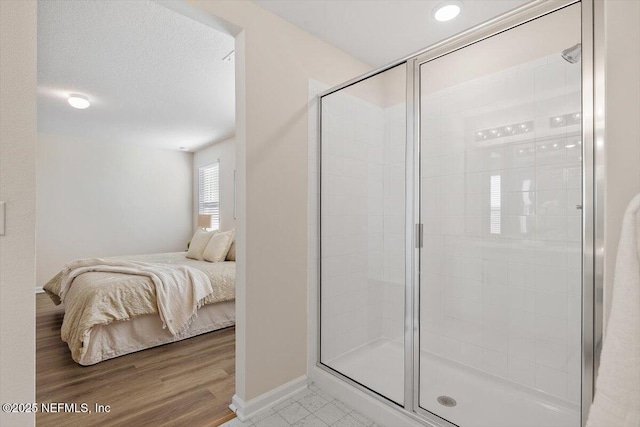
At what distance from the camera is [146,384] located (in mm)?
2271

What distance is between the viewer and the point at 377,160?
2.67 meters

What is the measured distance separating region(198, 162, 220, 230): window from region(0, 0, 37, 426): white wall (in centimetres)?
Result: 465

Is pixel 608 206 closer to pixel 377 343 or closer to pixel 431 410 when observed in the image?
pixel 431 410

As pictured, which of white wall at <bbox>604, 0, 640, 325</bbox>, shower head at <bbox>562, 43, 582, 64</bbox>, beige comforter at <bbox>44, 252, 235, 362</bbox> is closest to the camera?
white wall at <bbox>604, 0, 640, 325</bbox>

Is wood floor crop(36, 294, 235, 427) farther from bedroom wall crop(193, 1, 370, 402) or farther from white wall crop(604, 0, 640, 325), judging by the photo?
white wall crop(604, 0, 640, 325)

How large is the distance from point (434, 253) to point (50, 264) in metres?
5.81

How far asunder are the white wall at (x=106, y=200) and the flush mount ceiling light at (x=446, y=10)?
5.60m

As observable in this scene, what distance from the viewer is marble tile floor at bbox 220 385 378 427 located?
5.93 ft

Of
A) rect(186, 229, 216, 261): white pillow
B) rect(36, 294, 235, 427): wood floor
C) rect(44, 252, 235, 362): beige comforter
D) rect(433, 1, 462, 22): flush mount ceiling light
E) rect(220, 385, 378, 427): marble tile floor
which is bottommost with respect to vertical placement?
rect(36, 294, 235, 427): wood floor

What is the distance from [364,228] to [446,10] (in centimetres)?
161

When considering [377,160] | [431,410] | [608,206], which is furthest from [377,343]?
[608,206]

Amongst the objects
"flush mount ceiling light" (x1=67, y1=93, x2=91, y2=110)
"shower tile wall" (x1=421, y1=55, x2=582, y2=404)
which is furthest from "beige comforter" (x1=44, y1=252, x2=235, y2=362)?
"shower tile wall" (x1=421, y1=55, x2=582, y2=404)

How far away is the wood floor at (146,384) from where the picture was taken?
1.89 m

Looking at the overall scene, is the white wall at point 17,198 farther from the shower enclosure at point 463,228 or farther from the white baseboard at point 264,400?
the shower enclosure at point 463,228
